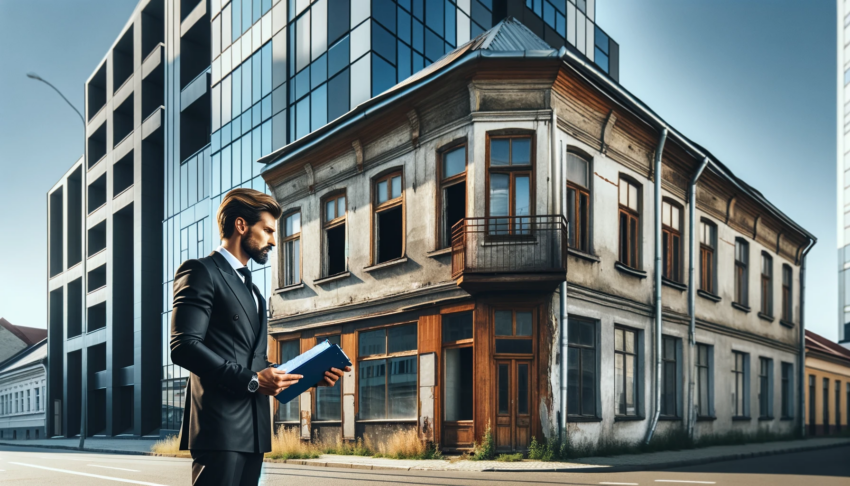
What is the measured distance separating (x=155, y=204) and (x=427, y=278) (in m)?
26.9

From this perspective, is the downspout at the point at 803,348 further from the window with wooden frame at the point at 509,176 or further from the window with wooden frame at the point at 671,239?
the window with wooden frame at the point at 509,176

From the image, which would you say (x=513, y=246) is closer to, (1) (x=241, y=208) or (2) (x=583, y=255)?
(2) (x=583, y=255)

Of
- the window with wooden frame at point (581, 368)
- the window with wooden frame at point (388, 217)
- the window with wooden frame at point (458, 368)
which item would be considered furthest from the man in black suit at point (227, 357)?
the window with wooden frame at point (388, 217)

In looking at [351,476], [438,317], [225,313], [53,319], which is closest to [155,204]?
[53,319]

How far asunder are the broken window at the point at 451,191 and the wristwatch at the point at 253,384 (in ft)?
45.1

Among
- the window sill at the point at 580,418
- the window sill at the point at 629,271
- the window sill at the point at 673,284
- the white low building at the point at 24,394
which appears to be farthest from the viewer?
the white low building at the point at 24,394

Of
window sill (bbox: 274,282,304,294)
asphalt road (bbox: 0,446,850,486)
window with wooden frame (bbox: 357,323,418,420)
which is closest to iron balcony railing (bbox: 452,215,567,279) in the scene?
window with wooden frame (bbox: 357,323,418,420)

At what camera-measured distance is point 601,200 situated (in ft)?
57.9

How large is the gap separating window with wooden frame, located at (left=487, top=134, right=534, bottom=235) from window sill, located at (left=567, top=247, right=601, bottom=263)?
1312mm

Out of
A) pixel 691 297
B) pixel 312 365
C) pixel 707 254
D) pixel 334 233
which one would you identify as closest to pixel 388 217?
pixel 334 233

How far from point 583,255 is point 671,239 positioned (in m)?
5.40

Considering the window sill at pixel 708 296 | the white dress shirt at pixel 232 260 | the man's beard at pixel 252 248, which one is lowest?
the window sill at pixel 708 296

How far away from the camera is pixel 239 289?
3.14 m

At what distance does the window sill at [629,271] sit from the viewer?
59.3 ft
